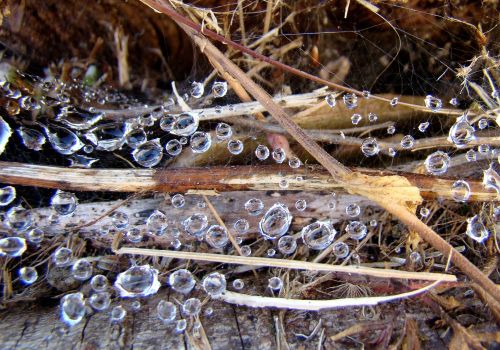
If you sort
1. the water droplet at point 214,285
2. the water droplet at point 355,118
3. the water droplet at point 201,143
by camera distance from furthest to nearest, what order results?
the water droplet at point 355,118
the water droplet at point 201,143
the water droplet at point 214,285

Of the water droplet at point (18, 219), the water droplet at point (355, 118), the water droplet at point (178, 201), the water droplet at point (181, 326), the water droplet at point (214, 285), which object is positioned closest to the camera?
the water droplet at point (181, 326)

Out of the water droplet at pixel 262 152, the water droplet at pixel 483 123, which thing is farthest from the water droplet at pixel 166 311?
the water droplet at pixel 483 123

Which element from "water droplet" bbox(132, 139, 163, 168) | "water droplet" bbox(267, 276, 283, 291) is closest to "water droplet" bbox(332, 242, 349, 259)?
"water droplet" bbox(267, 276, 283, 291)

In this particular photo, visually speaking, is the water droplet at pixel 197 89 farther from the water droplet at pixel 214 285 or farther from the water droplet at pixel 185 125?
the water droplet at pixel 214 285

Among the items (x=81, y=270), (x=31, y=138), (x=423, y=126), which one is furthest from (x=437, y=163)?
(x=31, y=138)

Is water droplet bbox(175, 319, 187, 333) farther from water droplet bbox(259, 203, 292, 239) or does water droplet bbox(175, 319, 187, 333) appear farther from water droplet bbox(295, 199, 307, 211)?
water droplet bbox(295, 199, 307, 211)

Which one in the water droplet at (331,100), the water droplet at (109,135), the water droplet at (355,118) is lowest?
the water droplet at (109,135)
